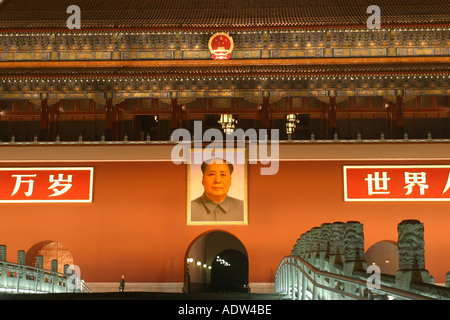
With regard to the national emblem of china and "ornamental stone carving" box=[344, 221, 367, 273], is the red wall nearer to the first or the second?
the national emblem of china

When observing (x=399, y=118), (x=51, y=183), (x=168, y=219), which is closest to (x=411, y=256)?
(x=168, y=219)

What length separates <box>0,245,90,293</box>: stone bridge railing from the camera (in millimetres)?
11938

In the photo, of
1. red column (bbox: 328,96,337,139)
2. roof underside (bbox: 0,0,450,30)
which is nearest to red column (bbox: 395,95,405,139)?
red column (bbox: 328,96,337,139)

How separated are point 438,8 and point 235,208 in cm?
858

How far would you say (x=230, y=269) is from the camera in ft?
86.6

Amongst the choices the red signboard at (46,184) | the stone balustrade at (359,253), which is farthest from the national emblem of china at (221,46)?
the stone balustrade at (359,253)

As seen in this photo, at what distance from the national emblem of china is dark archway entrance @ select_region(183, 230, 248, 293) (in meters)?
6.63

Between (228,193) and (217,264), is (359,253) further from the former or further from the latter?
(217,264)

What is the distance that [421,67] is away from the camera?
54.4 ft

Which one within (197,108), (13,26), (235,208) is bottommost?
(235,208)

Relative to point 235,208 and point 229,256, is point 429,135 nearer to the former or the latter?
point 235,208

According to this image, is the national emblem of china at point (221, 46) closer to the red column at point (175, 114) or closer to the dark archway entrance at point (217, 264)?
the red column at point (175, 114)
